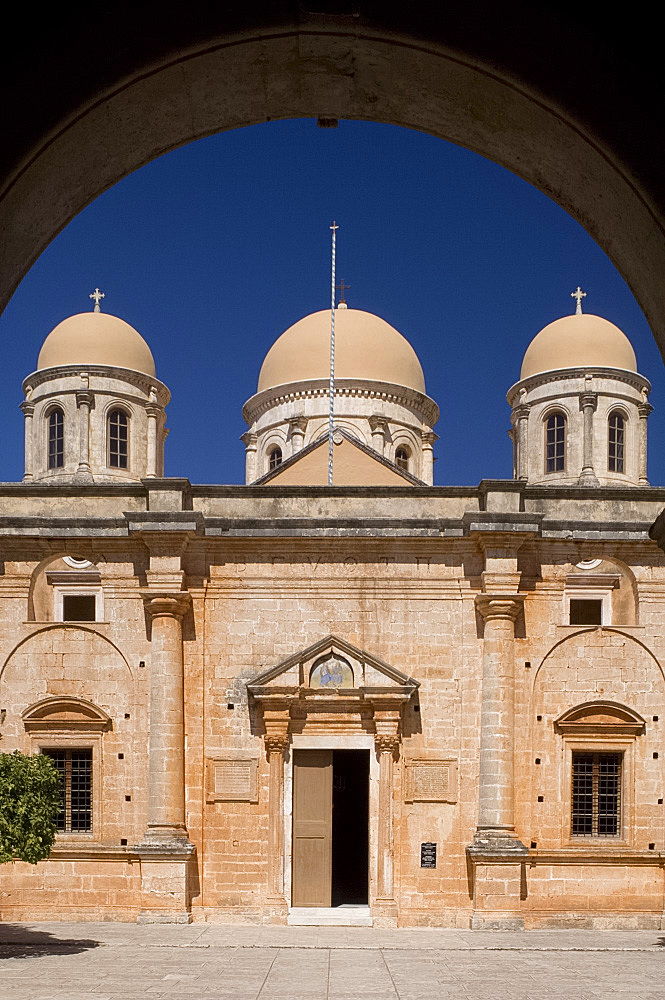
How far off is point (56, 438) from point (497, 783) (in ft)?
54.3

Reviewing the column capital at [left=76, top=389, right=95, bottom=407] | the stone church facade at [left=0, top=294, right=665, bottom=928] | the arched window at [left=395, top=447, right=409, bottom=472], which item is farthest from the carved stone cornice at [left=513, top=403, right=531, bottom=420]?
the column capital at [left=76, top=389, right=95, bottom=407]

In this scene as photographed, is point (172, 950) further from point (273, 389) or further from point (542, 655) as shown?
point (273, 389)

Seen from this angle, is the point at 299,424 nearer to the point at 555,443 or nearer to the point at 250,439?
the point at 250,439

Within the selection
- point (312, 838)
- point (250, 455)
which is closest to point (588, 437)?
point (250, 455)

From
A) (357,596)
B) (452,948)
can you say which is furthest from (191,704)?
(452,948)

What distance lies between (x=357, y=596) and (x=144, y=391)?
43.8ft

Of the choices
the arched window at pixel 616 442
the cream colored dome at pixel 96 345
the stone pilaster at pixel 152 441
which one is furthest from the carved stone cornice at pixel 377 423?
the cream colored dome at pixel 96 345

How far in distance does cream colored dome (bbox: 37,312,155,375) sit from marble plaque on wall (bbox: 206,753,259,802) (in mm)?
14238

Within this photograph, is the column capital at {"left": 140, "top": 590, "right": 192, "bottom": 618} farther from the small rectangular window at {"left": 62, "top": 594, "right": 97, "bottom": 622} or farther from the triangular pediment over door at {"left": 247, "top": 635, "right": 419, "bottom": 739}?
the small rectangular window at {"left": 62, "top": 594, "right": 97, "bottom": 622}

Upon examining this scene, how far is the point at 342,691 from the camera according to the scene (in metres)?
18.9

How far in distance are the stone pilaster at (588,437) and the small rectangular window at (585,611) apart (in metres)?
5.07

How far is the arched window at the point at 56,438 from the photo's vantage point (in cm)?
2952

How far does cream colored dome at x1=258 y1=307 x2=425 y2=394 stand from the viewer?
30.5 meters

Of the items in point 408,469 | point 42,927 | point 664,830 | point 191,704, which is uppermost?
point 408,469
